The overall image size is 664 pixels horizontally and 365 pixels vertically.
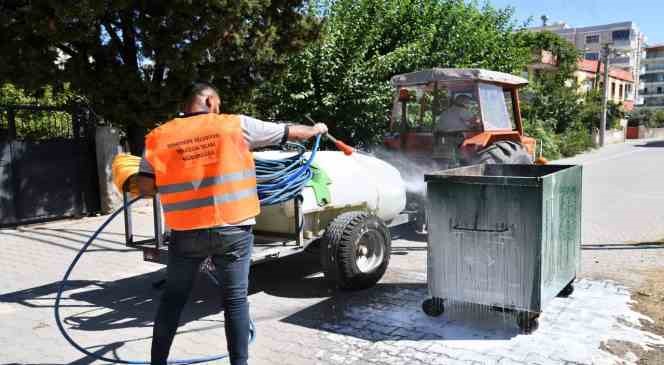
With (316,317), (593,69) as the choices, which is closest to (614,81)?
(593,69)

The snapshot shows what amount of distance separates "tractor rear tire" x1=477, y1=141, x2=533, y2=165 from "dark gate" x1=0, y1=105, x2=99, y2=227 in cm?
704

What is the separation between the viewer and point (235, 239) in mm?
3486

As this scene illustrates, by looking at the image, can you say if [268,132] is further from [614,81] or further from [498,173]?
[614,81]

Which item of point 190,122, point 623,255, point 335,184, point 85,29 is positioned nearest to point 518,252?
point 335,184

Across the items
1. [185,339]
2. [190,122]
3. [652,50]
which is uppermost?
[652,50]

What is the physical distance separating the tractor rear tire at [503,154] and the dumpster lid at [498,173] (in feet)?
3.80

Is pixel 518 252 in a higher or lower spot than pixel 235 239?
lower

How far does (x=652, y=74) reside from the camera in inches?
4560

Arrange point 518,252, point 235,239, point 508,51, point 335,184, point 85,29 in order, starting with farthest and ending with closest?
point 508,51 < point 85,29 < point 335,184 < point 518,252 < point 235,239

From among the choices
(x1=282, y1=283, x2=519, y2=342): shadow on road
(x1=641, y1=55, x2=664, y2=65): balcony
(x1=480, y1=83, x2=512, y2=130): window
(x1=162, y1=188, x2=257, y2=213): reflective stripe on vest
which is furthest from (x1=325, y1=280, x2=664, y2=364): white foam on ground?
(x1=641, y1=55, x2=664, y2=65): balcony

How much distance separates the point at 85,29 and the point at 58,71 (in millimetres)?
1002

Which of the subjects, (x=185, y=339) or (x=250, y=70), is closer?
(x=185, y=339)

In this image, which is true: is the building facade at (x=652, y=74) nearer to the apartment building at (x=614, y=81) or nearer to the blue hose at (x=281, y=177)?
the apartment building at (x=614, y=81)

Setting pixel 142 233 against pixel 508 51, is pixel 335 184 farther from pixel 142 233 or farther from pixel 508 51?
pixel 508 51
